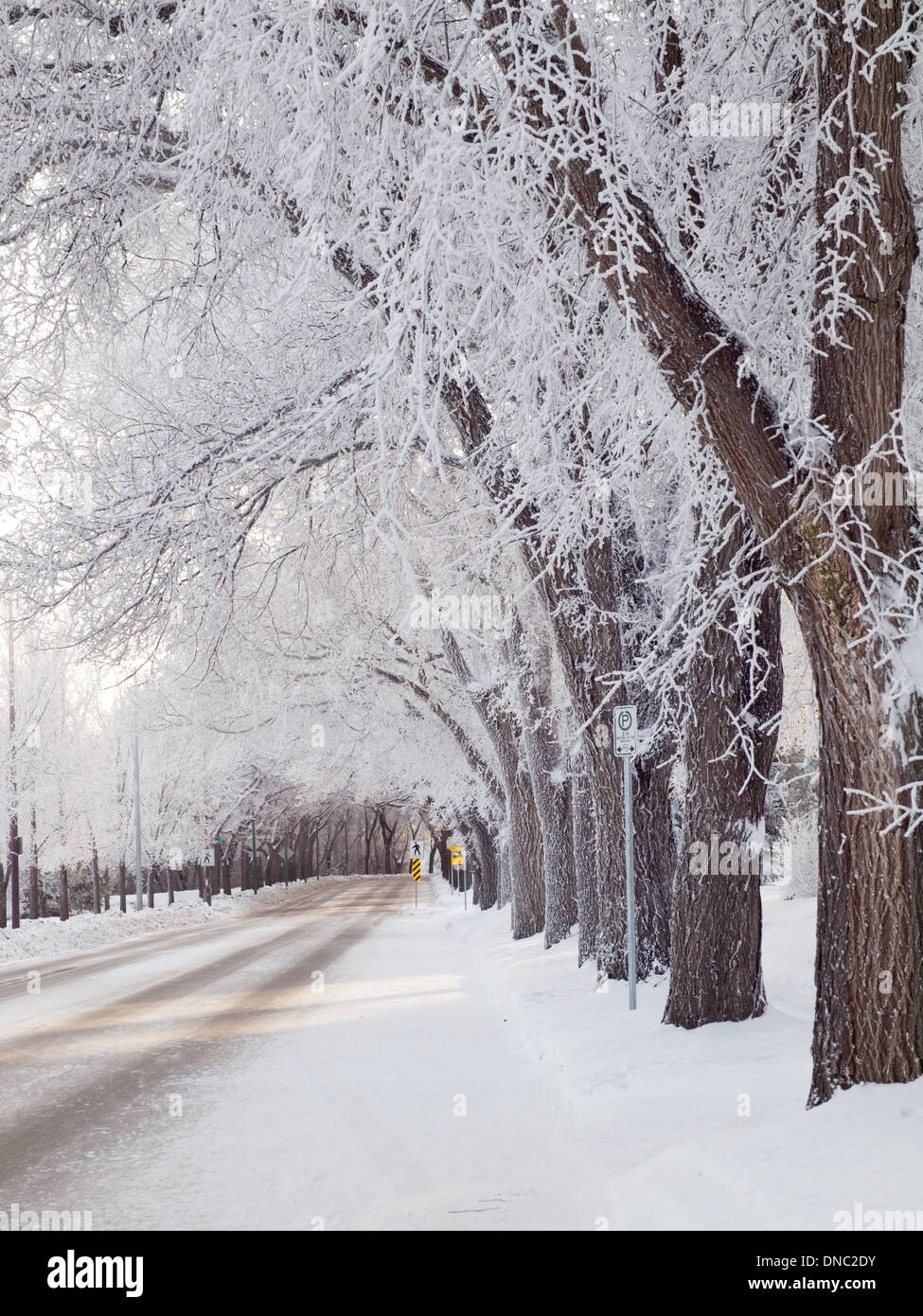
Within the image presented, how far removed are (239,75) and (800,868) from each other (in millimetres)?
21815

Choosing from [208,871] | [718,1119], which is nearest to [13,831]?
[208,871]

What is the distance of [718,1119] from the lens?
641 cm

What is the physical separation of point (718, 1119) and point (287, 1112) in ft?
9.43

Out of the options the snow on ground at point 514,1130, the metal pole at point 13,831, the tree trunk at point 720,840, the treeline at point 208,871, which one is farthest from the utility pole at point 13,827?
the tree trunk at point 720,840

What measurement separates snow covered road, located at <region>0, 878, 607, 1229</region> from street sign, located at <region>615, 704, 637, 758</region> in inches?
106

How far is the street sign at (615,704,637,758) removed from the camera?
1008 centimetres

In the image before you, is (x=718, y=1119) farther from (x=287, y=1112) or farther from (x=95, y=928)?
(x=95, y=928)

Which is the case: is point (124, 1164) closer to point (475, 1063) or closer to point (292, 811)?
point (475, 1063)

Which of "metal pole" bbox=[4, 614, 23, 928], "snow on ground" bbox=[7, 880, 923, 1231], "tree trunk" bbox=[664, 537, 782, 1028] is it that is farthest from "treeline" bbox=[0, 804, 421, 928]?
"tree trunk" bbox=[664, 537, 782, 1028]

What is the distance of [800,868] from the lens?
80.0ft

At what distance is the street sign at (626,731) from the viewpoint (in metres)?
10.1

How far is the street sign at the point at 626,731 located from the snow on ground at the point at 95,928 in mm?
19093

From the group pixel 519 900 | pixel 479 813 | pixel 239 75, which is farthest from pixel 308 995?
pixel 479 813

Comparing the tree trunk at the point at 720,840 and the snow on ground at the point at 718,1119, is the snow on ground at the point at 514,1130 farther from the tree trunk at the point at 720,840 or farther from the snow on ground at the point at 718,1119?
A: the tree trunk at the point at 720,840
